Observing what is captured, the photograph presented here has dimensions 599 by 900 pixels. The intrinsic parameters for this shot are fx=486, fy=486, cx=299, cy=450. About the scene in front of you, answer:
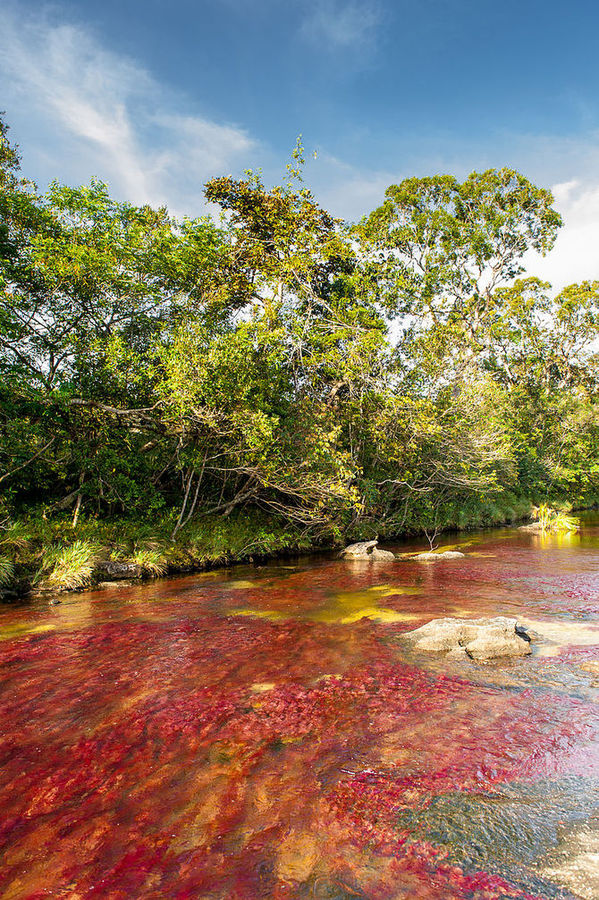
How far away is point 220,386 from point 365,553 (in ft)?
25.5

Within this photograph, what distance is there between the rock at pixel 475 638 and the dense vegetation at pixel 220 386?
25.9ft

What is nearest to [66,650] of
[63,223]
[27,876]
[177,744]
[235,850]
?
[177,744]

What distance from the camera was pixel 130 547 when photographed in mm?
13922

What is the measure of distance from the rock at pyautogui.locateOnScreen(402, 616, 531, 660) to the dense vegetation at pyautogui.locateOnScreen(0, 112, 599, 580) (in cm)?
788

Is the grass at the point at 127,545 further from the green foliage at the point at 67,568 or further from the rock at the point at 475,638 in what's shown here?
the rock at the point at 475,638

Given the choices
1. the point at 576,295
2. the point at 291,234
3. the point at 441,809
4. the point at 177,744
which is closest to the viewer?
the point at 441,809

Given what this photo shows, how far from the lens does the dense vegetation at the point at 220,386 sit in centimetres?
1350

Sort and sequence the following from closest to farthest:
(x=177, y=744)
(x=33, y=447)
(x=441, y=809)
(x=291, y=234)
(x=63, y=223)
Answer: (x=441, y=809) < (x=177, y=744) < (x=33, y=447) < (x=63, y=223) < (x=291, y=234)

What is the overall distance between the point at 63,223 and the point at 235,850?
53.3 ft

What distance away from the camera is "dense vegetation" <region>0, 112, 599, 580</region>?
13.5 meters

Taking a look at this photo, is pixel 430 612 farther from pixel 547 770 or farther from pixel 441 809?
pixel 441 809

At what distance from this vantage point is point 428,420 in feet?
60.9

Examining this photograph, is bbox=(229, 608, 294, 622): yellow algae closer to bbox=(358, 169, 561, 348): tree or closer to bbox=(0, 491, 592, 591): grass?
bbox=(0, 491, 592, 591): grass

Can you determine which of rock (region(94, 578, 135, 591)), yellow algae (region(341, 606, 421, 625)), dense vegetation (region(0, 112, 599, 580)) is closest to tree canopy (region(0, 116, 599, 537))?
dense vegetation (region(0, 112, 599, 580))
